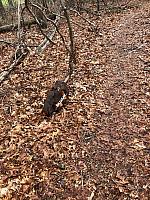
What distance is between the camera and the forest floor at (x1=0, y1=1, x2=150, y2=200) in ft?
16.4

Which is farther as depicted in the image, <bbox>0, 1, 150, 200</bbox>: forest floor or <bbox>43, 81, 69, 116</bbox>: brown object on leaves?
<bbox>43, 81, 69, 116</bbox>: brown object on leaves

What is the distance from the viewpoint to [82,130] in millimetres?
6324

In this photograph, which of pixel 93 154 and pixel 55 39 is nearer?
pixel 93 154

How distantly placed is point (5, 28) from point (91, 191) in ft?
38.7

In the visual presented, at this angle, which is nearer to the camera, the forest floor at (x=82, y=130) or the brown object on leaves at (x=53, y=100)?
the forest floor at (x=82, y=130)

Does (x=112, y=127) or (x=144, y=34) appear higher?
(x=144, y=34)

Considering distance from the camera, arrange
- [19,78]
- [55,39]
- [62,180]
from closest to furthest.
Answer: [62,180], [19,78], [55,39]

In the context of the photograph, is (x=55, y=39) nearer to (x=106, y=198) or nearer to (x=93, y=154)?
(x=93, y=154)

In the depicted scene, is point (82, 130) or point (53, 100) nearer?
point (82, 130)

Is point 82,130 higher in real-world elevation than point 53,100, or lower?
lower

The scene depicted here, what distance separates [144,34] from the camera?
11734mm

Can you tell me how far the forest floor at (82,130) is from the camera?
4.99m

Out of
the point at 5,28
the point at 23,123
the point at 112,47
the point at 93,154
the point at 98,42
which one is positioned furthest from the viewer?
the point at 5,28

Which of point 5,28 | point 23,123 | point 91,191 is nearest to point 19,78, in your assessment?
point 23,123
